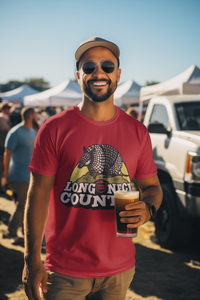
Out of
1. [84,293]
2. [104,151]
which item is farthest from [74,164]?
[84,293]

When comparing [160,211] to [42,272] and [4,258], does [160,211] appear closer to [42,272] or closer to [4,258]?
[4,258]

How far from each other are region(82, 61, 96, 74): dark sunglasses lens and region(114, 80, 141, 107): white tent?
1279 cm

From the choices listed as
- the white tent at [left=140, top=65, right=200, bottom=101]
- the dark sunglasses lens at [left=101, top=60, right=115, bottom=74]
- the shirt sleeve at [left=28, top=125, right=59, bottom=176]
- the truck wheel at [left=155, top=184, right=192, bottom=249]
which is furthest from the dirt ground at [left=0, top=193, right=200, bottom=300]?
the white tent at [left=140, top=65, right=200, bottom=101]

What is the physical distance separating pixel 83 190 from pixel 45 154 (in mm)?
284

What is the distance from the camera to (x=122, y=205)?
1611 millimetres

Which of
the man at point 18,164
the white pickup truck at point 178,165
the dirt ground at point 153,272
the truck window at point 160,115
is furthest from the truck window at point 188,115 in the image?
the man at point 18,164

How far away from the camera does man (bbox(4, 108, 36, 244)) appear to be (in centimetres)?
505

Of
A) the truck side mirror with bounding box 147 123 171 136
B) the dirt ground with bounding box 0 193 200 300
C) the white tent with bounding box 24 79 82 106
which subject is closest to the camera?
the dirt ground with bounding box 0 193 200 300

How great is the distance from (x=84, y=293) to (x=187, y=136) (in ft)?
10.8

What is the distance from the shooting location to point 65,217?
1695 mm

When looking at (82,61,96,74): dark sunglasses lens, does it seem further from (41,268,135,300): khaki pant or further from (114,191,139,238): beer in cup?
(41,268,135,300): khaki pant

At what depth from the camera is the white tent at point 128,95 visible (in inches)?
571

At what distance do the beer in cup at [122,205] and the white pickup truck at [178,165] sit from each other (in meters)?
2.67

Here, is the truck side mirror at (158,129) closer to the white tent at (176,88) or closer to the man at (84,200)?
the man at (84,200)
